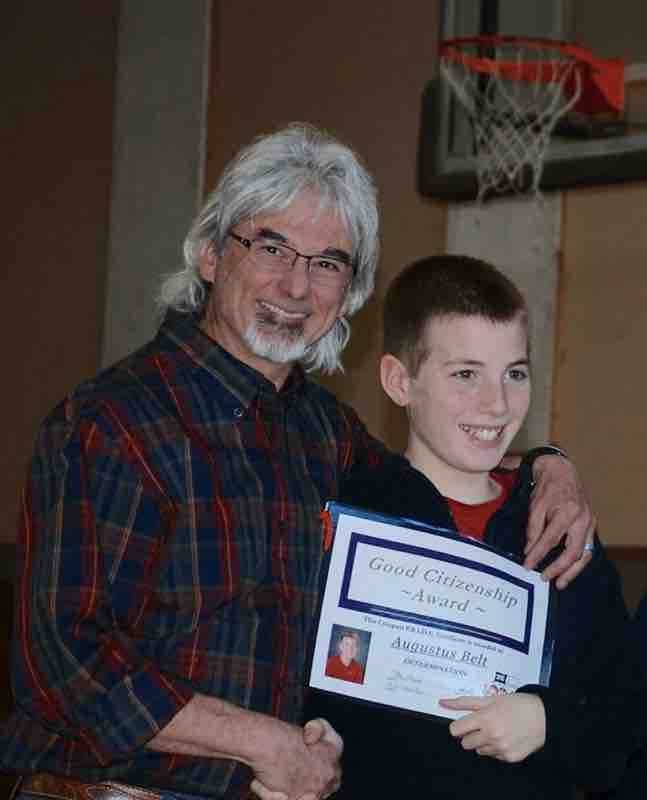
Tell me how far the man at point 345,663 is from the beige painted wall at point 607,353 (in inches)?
167

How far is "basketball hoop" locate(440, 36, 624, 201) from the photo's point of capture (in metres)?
6.59

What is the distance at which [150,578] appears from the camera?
254 cm

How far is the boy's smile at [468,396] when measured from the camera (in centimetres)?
279

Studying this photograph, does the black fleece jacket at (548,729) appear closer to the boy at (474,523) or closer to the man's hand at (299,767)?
the boy at (474,523)

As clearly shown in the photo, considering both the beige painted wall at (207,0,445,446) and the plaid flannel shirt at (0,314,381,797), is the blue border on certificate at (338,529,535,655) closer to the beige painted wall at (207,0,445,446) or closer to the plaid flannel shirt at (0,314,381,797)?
the plaid flannel shirt at (0,314,381,797)

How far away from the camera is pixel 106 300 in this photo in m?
8.84

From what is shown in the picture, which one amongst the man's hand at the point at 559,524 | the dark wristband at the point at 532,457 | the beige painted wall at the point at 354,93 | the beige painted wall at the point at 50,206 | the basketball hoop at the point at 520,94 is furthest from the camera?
the beige painted wall at the point at 50,206

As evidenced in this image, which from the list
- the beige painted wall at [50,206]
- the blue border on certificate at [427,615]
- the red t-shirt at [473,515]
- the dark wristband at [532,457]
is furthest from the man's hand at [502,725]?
the beige painted wall at [50,206]

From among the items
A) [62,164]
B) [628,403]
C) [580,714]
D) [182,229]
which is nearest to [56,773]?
[580,714]

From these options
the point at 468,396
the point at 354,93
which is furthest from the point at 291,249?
the point at 354,93

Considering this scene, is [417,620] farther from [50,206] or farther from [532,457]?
[50,206]

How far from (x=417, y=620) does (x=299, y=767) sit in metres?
0.33

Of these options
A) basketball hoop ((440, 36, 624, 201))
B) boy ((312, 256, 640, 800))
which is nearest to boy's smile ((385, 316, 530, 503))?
boy ((312, 256, 640, 800))

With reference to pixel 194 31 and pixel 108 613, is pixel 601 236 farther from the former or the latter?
pixel 108 613
